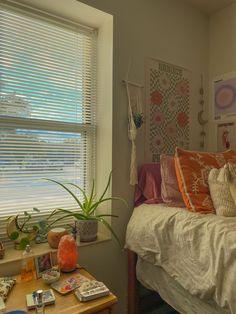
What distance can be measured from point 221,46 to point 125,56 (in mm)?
1005

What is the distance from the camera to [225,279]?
1023mm

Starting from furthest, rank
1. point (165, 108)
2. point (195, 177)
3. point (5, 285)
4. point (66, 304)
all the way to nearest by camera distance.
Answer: point (165, 108)
point (195, 177)
point (5, 285)
point (66, 304)

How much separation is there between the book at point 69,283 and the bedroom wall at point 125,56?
1.12 ft

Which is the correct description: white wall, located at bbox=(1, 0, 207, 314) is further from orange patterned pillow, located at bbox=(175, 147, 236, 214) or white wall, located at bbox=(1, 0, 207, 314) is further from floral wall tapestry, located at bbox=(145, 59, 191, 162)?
orange patterned pillow, located at bbox=(175, 147, 236, 214)

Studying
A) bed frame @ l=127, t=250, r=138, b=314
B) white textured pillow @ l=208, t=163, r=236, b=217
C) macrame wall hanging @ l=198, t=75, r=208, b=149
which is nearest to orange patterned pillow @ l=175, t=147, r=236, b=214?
white textured pillow @ l=208, t=163, r=236, b=217

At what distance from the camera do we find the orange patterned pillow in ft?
4.61

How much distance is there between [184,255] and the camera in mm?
1229

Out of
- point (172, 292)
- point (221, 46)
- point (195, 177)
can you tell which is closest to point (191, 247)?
point (172, 292)

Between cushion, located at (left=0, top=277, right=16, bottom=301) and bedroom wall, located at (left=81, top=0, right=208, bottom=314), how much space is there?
0.47 metres

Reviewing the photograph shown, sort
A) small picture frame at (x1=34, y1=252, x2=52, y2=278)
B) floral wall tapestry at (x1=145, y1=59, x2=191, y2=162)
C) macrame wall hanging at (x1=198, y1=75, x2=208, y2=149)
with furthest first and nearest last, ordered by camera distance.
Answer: macrame wall hanging at (x1=198, y1=75, x2=208, y2=149) → floral wall tapestry at (x1=145, y1=59, x2=191, y2=162) → small picture frame at (x1=34, y1=252, x2=52, y2=278)

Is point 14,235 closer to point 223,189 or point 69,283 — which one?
point 69,283

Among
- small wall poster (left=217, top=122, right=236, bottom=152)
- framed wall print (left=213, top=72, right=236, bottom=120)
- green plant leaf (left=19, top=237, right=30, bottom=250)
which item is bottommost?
green plant leaf (left=19, top=237, right=30, bottom=250)

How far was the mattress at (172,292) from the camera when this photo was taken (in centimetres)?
115

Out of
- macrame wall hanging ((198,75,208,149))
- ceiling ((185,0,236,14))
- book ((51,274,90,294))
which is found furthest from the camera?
macrame wall hanging ((198,75,208,149))
